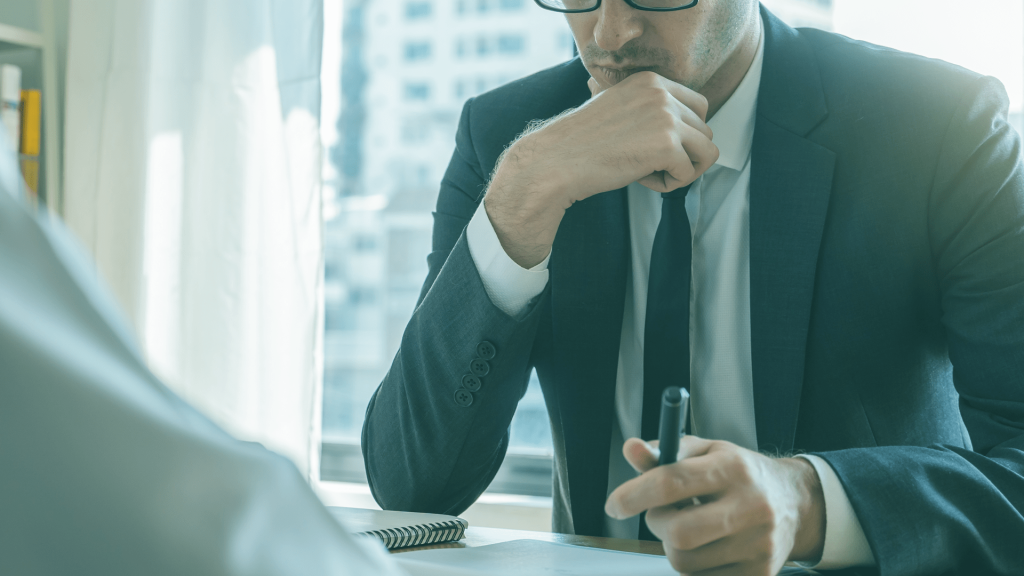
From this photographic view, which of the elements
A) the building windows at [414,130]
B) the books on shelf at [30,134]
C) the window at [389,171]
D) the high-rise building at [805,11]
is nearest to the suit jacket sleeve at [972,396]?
the high-rise building at [805,11]

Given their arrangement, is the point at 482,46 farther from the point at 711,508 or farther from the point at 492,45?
the point at 711,508

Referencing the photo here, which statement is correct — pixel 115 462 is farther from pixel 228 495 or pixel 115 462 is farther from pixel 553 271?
pixel 553 271

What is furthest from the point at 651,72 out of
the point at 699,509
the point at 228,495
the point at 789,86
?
the point at 228,495

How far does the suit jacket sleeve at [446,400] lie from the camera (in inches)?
39.6

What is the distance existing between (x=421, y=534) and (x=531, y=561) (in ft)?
0.51

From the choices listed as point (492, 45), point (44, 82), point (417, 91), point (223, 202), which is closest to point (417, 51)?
point (417, 91)

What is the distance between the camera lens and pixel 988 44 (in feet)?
5.41

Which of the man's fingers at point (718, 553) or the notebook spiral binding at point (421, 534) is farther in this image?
the notebook spiral binding at point (421, 534)

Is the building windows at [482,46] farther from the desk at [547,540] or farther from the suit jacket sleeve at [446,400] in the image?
the desk at [547,540]

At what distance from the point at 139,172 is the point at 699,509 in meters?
1.88

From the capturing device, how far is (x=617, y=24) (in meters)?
1.03

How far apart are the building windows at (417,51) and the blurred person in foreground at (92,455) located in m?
2.16

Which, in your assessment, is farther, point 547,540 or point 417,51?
point 417,51

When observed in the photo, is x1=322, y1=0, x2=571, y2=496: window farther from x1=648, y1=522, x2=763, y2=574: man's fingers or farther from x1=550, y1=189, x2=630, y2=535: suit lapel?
x1=648, y1=522, x2=763, y2=574: man's fingers
